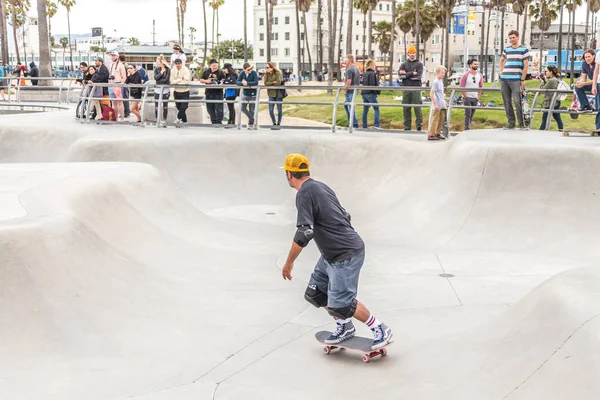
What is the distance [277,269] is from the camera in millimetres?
10469

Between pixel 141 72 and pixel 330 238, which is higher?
pixel 141 72

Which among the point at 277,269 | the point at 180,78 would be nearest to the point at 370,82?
the point at 180,78

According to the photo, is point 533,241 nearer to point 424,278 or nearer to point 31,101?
point 424,278

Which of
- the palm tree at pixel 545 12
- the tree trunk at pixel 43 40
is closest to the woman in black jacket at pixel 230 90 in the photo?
the tree trunk at pixel 43 40

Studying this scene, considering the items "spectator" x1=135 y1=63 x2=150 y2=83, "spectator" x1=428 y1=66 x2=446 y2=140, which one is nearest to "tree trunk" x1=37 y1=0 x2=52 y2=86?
"spectator" x1=135 y1=63 x2=150 y2=83

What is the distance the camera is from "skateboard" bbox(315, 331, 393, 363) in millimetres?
6844

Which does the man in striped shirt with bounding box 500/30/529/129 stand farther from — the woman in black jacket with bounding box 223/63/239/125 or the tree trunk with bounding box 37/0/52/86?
the tree trunk with bounding box 37/0/52/86

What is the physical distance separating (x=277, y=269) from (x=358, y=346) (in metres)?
3.67

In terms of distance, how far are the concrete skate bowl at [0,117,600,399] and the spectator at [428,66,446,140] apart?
88 centimetres

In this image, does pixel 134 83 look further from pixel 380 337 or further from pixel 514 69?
pixel 380 337

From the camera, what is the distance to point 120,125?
61.4 ft

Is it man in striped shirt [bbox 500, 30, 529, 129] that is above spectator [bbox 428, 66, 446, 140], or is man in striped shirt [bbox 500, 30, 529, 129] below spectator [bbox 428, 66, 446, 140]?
above

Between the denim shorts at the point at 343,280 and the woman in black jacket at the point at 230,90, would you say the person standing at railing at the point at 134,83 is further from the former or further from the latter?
the denim shorts at the point at 343,280

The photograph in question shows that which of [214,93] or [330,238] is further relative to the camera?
[214,93]
